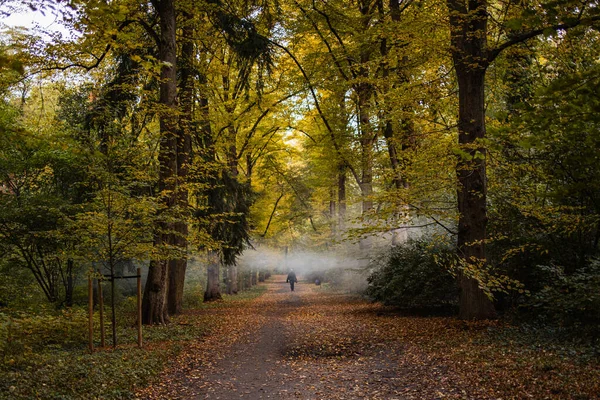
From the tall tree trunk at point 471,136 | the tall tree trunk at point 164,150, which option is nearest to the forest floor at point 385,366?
the tall tree trunk at point 471,136

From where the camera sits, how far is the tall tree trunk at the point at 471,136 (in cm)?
968

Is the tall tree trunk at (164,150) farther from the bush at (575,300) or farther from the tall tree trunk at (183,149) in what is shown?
the bush at (575,300)

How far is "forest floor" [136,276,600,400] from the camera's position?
5.75 m

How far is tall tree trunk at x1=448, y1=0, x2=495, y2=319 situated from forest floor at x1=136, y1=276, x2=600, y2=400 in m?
0.70

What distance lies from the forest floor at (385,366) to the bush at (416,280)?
4.51 feet

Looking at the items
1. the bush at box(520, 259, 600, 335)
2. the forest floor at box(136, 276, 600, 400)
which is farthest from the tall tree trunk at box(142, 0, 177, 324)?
the bush at box(520, 259, 600, 335)

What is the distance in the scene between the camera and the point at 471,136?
9.91 meters

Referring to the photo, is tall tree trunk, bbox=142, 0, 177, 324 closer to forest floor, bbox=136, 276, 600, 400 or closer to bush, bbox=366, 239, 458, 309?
forest floor, bbox=136, 276, 600, 400

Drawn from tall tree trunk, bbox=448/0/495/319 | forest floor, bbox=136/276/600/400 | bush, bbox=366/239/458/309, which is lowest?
forest floor, bbox=136/276/600/400

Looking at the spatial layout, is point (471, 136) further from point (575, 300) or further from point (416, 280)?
point (416, 280)

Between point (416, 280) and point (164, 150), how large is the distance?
306 inches

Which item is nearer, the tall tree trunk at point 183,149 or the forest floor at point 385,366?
the forest floor at point 385,366

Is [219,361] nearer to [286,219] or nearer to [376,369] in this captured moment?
[376,369]

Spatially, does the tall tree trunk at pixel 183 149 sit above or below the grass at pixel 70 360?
above
